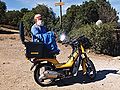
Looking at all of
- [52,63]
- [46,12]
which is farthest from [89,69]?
[46,12]

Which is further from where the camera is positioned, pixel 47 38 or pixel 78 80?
pixel 78 80

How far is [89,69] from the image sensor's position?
8469 millimetres

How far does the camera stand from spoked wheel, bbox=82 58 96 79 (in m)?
8.43

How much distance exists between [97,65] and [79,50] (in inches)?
93.5

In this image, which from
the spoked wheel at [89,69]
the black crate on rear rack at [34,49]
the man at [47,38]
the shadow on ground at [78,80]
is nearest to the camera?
the black crate on rear rack at [34,49]

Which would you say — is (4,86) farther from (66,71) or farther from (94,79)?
(94,79)

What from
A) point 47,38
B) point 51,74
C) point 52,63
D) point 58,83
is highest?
point 47,38

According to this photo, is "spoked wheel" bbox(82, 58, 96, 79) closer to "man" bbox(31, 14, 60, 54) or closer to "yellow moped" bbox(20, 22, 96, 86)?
"yellow moped" bbox(20, 22, 96, 86)

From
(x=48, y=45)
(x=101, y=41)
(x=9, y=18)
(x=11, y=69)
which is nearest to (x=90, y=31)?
(x=101, y=41)

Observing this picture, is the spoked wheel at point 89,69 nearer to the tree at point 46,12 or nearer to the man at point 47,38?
the man at point 47,38

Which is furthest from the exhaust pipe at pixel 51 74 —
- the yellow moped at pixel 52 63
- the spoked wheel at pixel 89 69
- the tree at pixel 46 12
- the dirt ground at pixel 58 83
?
the tree at pixel 46 12

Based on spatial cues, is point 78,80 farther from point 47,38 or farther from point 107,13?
point 107,13

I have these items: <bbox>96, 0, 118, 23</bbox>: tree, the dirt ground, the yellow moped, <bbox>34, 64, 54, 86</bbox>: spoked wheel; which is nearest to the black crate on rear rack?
the yellow moped

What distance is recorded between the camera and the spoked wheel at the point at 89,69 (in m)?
8.43
